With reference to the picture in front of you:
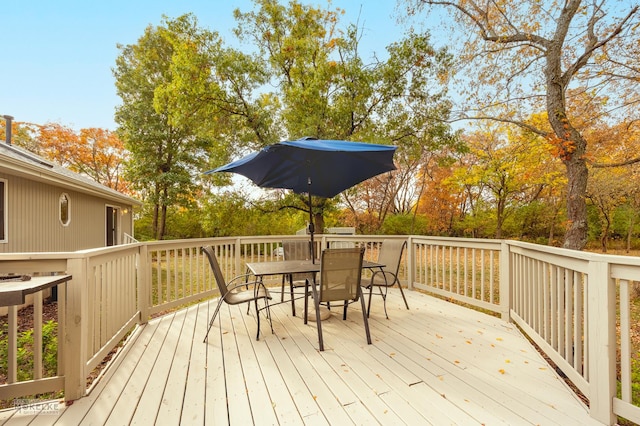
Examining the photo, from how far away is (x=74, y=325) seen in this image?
6.41 feet

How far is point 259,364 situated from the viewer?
247 cm

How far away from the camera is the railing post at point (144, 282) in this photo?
335 centimetres

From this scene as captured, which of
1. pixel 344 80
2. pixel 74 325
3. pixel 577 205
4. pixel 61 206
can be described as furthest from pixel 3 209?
pixel 577 205

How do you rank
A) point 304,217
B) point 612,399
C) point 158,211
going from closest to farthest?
1. point 612,399
2. point 304,217
3. point 158,211

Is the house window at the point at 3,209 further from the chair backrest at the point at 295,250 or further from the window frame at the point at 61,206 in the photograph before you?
the chair backrest at the point at 295,250

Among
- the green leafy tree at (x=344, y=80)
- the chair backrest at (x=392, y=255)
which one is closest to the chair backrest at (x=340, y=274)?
the chair backrest at (x=392, y=255)

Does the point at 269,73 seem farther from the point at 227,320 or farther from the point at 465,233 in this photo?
the point at 465,233

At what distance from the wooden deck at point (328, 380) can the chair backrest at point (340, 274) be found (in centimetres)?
47

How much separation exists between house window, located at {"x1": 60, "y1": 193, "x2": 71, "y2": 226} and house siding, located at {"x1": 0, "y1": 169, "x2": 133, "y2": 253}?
102 mm

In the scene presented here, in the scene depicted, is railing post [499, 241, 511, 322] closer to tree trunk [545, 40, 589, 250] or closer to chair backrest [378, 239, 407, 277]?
chair backrest [378, 239, 407, 277]

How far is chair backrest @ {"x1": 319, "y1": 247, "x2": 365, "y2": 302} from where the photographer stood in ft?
9.26

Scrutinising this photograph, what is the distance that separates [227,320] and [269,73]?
7.01m

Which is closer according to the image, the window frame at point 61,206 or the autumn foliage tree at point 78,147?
the window frame at point 61,206

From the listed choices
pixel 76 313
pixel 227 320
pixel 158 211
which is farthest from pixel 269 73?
pixel 158 211
